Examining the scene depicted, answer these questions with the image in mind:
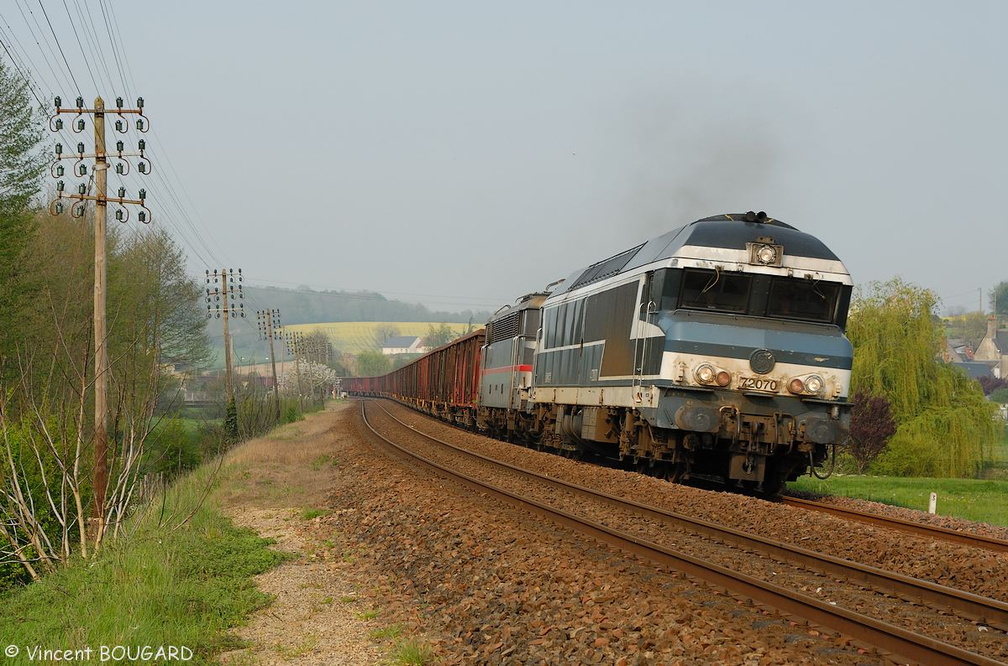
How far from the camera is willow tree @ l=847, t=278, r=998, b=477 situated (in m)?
36.3

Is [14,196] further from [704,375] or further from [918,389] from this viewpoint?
[918,389]

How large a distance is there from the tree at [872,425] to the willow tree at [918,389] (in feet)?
1.33

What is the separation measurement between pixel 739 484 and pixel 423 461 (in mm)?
7425

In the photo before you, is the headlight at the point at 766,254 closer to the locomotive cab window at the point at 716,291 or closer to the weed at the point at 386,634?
the locomotive cab window at the point at 716,291

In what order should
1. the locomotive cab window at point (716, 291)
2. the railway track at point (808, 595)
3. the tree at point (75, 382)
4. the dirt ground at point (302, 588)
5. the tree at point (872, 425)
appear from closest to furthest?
the railway track at point (808, 595) < the dirt ground at point (302, 588) < the tree at point (75, 382) < the locomotive cab window at point (716, 291) < the tree at point (872, 425)

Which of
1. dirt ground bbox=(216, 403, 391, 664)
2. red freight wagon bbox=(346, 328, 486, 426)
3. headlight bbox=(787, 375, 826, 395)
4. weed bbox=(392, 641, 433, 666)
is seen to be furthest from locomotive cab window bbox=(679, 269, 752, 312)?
red freight wagon bbox=(346, 328, 486, 426)

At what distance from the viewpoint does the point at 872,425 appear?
37156mm

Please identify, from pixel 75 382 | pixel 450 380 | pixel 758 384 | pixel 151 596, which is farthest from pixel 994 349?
pixel 151 596

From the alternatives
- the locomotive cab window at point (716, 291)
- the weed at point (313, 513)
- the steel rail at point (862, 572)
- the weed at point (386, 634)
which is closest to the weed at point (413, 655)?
the weed at point (386, 634)

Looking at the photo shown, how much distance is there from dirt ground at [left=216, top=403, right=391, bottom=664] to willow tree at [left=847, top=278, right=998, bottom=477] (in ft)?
88.0

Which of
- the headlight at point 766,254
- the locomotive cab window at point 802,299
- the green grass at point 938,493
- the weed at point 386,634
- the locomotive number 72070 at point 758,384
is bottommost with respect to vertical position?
the green grass at point 938,493

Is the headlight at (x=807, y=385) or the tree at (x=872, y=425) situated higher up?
the headlight at (x=807, y=385)

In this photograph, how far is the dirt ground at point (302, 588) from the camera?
283 inches

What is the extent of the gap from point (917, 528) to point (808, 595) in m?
5.35
